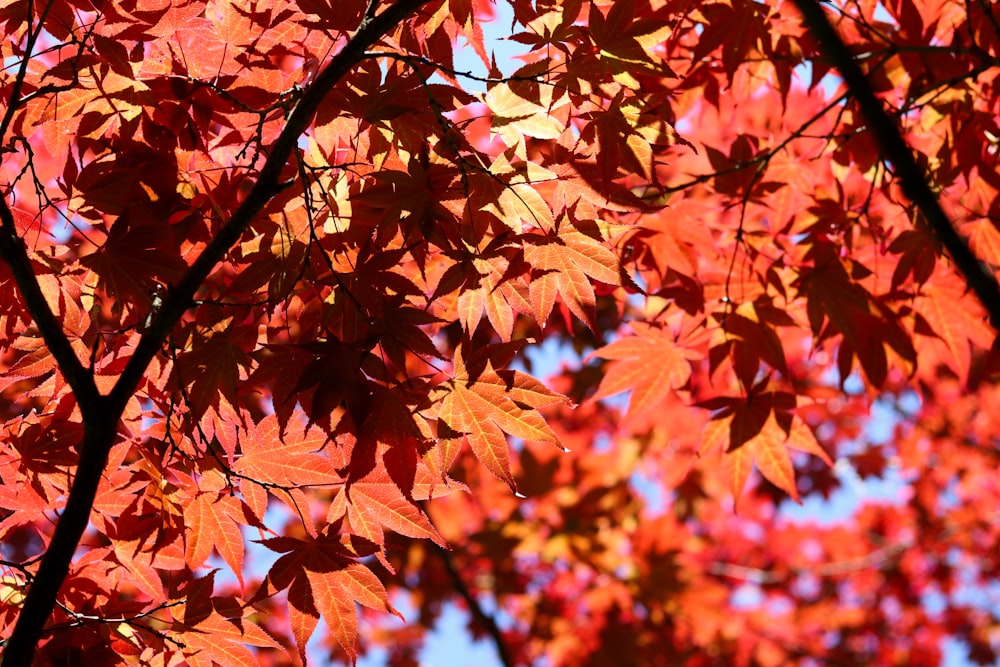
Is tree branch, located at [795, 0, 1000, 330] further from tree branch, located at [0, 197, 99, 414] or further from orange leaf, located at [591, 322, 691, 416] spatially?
tree branch, located at [0, 197, 99, 414]

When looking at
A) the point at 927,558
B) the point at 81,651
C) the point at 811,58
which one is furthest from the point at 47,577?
the point at 927,558

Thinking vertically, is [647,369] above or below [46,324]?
above

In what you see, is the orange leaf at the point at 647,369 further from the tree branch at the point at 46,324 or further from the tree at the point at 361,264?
the tree branch at the point at 46,324

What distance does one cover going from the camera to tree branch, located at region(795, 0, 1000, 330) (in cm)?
118

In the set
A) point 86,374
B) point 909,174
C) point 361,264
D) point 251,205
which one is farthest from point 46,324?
point 909,174

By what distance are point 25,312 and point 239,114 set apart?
0.53 meters

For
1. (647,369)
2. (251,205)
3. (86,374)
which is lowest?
(86,374)

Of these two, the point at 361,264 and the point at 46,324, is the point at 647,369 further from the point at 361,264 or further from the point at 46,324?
the point at 46,324

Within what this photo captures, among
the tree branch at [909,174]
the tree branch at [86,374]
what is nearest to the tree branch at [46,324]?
the tree branch at [86,374]

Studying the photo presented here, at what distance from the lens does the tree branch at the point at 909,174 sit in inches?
46.4

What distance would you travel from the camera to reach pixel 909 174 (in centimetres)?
125

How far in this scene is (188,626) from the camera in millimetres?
1353

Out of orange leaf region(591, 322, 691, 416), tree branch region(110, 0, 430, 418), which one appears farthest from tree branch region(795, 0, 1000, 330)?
orange leaf region(591, 322, 691, 416)

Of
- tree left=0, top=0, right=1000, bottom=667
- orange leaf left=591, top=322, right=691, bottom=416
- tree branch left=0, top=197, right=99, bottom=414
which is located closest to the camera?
tree branch left=0, top=197, right=99, bottom=414
